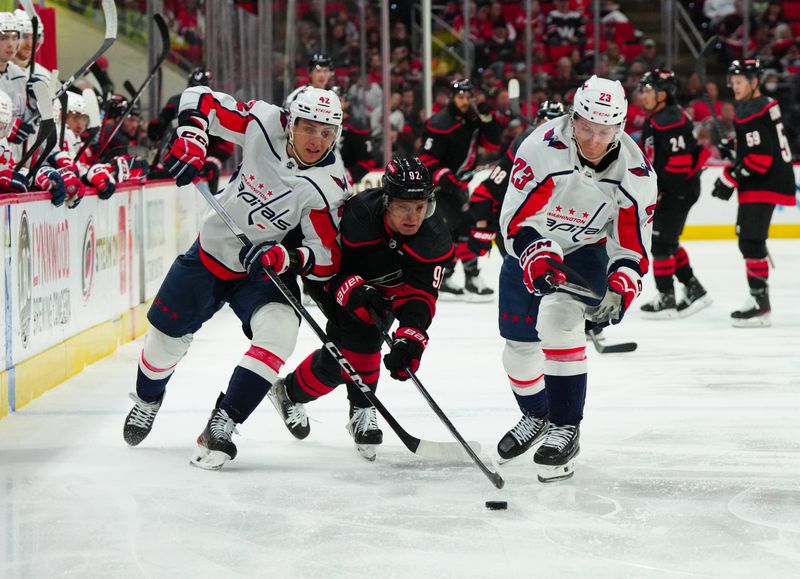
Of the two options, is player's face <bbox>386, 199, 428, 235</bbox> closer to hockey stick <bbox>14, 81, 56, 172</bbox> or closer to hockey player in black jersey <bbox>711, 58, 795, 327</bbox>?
hockey stick <bbox>14, 81, 56, 172</bbox>

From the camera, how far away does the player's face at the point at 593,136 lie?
3041 mm

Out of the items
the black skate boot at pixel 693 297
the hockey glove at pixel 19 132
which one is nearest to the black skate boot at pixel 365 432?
the hockey glove at pixel 19 132

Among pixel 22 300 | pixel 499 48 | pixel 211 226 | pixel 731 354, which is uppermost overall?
pixel 499 48

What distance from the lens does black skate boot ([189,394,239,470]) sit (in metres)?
3.26

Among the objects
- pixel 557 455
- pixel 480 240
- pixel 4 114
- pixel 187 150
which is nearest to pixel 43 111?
pixel 4 114

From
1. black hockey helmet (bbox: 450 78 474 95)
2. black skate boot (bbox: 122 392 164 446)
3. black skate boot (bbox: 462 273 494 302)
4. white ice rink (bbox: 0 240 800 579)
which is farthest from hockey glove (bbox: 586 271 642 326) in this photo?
black skate boot (bbox: 462 273 494 302)

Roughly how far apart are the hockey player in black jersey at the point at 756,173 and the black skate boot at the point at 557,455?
10.4ft

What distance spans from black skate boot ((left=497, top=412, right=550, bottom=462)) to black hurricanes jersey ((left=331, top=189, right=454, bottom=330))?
1.33ft

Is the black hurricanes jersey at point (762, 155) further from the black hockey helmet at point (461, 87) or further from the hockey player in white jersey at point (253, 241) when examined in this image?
the hockey player in white jersey at point (253, 241)

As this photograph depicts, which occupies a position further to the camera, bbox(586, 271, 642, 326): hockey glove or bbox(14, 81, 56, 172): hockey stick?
bbox(14, 81, 56, 172): hockey stick

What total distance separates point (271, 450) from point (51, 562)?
1121 mm

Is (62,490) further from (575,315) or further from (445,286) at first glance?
(445,286)

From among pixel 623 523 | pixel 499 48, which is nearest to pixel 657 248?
pixel 623 523

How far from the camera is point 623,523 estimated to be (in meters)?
2.77
